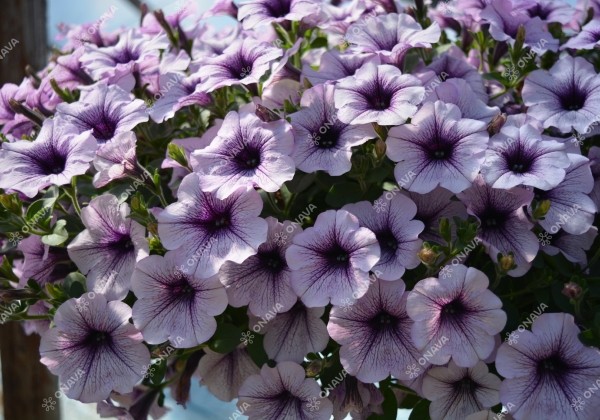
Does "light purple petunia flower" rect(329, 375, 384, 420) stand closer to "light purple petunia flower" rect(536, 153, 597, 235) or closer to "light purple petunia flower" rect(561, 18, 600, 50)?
"light purple petunia flower" rect(536, 153, 597, 235)

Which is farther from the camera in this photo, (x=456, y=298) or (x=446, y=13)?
(x=446, y=13)

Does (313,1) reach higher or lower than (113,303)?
higher

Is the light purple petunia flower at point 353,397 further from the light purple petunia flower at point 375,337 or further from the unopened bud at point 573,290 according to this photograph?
the unopened bud at point 573,290

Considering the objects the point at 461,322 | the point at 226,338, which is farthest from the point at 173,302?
the point at 461,322

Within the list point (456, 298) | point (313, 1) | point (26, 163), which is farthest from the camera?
point (313, 1)

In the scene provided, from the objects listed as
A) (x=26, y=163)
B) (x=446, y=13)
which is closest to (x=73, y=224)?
(x=26, y=163)

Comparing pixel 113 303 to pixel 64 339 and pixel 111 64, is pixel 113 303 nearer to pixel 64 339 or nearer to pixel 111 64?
pixel 64 339

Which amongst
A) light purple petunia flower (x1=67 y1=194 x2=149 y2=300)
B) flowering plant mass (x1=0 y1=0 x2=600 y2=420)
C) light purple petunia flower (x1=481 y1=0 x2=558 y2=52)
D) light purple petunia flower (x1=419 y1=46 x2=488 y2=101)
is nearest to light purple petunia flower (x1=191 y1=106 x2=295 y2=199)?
flowering plant mass (x1=0 y1=0 x2=600 y2=420)
